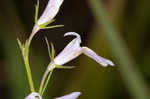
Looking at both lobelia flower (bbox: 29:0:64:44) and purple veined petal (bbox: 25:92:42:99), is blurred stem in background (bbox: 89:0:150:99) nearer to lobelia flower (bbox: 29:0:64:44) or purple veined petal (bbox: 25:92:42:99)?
lobelia flower (bbox: 29:0:64:44)

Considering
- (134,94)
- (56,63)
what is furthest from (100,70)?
(56,63)

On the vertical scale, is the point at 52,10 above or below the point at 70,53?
above

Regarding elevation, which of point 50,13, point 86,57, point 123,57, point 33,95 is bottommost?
point 86,57

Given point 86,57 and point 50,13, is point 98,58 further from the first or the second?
point 86,57

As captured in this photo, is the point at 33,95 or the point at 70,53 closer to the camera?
the point at 33,95

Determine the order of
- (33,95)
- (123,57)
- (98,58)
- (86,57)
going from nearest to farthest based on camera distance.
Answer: (33,95), (98,58), (123,57), (86,57)

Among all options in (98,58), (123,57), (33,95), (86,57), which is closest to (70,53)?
(98,58)

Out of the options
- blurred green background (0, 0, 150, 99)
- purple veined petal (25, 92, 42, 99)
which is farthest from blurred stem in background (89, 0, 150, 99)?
purple veined petal (25, 92, 42, 99)

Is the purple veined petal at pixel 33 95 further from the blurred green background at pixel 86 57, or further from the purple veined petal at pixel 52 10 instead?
the blurred green background at pixel 86 57
